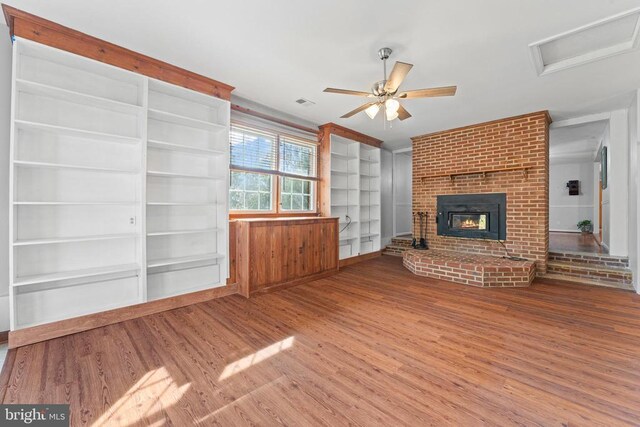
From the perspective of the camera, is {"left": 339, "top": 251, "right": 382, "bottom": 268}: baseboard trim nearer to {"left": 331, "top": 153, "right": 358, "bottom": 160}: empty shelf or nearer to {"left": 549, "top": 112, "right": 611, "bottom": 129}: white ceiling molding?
{"left": 331, "top": 153, "right": 358, "bottom": 160}: empty shelf

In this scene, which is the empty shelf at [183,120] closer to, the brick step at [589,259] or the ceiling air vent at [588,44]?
the ceiling air vent at [588,44]

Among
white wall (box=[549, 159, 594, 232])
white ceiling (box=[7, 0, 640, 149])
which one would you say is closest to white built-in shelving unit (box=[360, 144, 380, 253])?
white ceiling (box=[7, 0, 640, 149])

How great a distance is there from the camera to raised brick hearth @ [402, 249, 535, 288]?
12.6ft

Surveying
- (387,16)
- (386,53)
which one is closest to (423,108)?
(386,53)

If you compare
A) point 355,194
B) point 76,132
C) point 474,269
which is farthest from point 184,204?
point 474,269

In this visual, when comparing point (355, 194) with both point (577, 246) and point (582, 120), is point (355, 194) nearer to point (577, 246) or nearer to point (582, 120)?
point (582, 120)

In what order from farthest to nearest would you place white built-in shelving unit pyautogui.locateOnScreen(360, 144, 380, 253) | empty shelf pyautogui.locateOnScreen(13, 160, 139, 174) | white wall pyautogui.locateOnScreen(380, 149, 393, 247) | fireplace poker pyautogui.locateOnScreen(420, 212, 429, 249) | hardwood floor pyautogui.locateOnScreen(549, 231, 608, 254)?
white wall pyautogui.locateOnScreen(380, 149, 393, 247) < white built-in shelving unit pyautogui.locateOnScreen(360, 144, 380, 253) < fireplace poker pyautogui.locateOnScreen(420, 212, 429, 249) < hardwood floor pyautogui.locateOnScreen(549, 231, 608, 254) < empty shelf pyautogui.locateOnScreen(13, 160, 139, 174)

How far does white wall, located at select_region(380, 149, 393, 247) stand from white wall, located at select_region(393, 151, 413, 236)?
5.0 inches

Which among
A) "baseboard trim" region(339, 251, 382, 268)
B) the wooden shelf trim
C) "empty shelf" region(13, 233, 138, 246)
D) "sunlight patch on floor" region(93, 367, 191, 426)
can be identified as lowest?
"sunlight patch on floor" region(93, 367, 191, 426)

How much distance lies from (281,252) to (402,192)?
4.57 m

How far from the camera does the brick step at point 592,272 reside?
12.6 ft

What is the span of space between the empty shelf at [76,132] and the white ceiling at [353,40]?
34.4 inches

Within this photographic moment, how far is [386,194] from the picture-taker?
6.77 m

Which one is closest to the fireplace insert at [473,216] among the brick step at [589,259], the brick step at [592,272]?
the brick step at [592,272]
